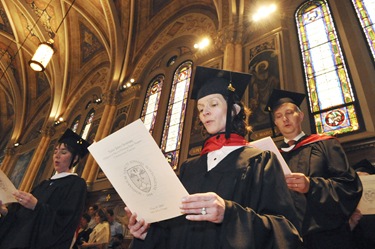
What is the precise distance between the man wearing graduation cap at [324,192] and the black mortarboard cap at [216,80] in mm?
818

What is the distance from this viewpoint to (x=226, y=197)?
4.42ft

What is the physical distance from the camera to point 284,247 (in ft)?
3.60

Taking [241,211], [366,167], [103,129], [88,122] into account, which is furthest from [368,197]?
[88,122]

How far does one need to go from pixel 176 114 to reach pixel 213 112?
664 cm

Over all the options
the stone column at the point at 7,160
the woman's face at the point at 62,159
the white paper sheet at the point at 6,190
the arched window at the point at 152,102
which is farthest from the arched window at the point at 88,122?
the white paper sheet at the point at 6,190

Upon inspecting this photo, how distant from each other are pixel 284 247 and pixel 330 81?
5052 mm

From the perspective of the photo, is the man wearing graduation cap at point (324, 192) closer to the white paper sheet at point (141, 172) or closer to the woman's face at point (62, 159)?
the white paper sheet at point (141, 172)

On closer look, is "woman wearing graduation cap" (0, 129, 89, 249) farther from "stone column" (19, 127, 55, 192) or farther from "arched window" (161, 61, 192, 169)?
"stone column" (19, 127, 55, 192)

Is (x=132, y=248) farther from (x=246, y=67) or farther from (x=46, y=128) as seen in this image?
(x=46, y=128)

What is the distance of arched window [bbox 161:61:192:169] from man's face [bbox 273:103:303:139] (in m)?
4.48

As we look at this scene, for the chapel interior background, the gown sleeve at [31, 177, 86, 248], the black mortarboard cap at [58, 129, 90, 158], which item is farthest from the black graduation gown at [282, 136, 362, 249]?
the black mortarboard cap at [58, 129, 90, 158]

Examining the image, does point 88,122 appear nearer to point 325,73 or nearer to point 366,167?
point 325,73

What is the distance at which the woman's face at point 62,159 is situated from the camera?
302cm

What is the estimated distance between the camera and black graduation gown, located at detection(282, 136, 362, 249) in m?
2.03
